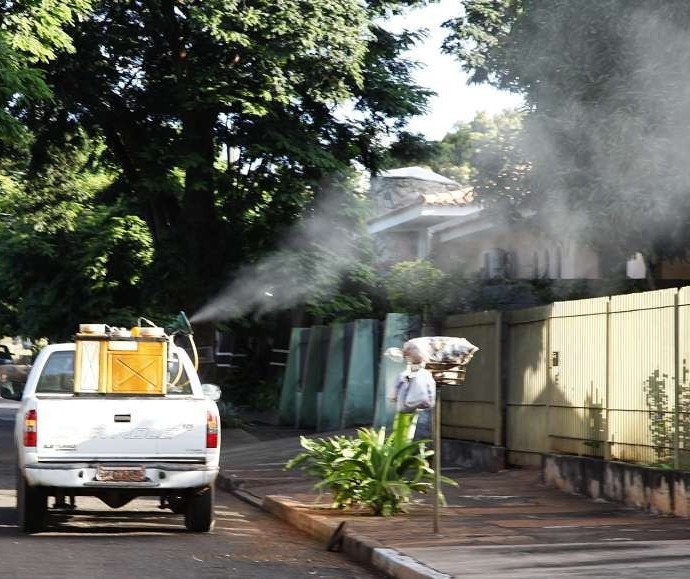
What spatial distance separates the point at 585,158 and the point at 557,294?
3.49 metres

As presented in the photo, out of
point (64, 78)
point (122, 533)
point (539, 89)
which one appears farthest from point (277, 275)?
point (122, 533)

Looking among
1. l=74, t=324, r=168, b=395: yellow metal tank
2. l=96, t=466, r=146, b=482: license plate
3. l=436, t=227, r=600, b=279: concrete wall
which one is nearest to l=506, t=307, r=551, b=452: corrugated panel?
l=74, t=324, r=168, b=395: yellow metal tank

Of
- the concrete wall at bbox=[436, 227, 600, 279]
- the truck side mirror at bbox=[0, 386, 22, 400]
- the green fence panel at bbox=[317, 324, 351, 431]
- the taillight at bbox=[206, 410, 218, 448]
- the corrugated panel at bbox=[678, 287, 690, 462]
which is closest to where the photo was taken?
the taillight at bbox=[206, 410, 218, 448]

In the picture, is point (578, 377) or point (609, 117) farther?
point (609, 117)

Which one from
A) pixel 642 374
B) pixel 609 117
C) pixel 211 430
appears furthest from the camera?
pixel 609 117

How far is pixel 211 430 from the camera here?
42.0 ft

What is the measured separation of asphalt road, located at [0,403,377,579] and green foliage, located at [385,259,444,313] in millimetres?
8364

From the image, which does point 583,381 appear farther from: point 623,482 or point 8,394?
point 8,394

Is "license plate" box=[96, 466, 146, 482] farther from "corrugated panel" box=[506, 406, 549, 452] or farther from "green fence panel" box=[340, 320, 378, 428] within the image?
"green fence panel" box=[340, 320, 378, 428]

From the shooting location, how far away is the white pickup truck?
12.5 metres

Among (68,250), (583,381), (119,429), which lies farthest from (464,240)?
(119,429)

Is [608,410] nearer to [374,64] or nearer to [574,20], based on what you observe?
[574,20]

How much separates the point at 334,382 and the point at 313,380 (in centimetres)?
166

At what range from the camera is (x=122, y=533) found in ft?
42.7
